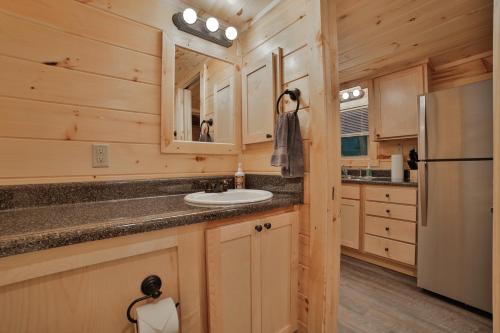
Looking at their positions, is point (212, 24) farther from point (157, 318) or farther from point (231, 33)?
point (157, 318)

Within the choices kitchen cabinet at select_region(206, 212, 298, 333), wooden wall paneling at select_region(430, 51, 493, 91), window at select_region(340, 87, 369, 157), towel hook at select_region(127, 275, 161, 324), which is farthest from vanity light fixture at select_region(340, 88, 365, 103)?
towel hook at select_region(127, 275, 161, 324)

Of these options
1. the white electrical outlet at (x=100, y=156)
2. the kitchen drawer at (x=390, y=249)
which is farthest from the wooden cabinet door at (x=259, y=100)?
the kitchen drawer at (x=390, y=249)

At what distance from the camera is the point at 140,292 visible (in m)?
0.78

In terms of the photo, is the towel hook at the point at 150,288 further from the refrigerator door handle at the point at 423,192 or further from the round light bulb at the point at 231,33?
the refrigerator door handle at the point at 423,192

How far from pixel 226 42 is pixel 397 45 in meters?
1.64

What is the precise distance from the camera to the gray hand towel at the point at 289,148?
1.19 m

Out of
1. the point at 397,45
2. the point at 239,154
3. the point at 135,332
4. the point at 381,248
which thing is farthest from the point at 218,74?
the point at 381,248

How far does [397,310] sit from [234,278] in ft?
4.71

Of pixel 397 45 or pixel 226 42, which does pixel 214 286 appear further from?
pixel 397 45

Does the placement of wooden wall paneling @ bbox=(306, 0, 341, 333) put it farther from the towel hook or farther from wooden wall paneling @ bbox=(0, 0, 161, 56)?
wooden wall paneling @ bbox=(0, 0, 161, 56)

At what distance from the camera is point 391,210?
2182 millimetres

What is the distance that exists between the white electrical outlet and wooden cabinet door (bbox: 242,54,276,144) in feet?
2.88

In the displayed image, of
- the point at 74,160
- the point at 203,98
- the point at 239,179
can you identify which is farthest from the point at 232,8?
the point at 74,160

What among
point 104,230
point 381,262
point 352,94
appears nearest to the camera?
point 104,230
